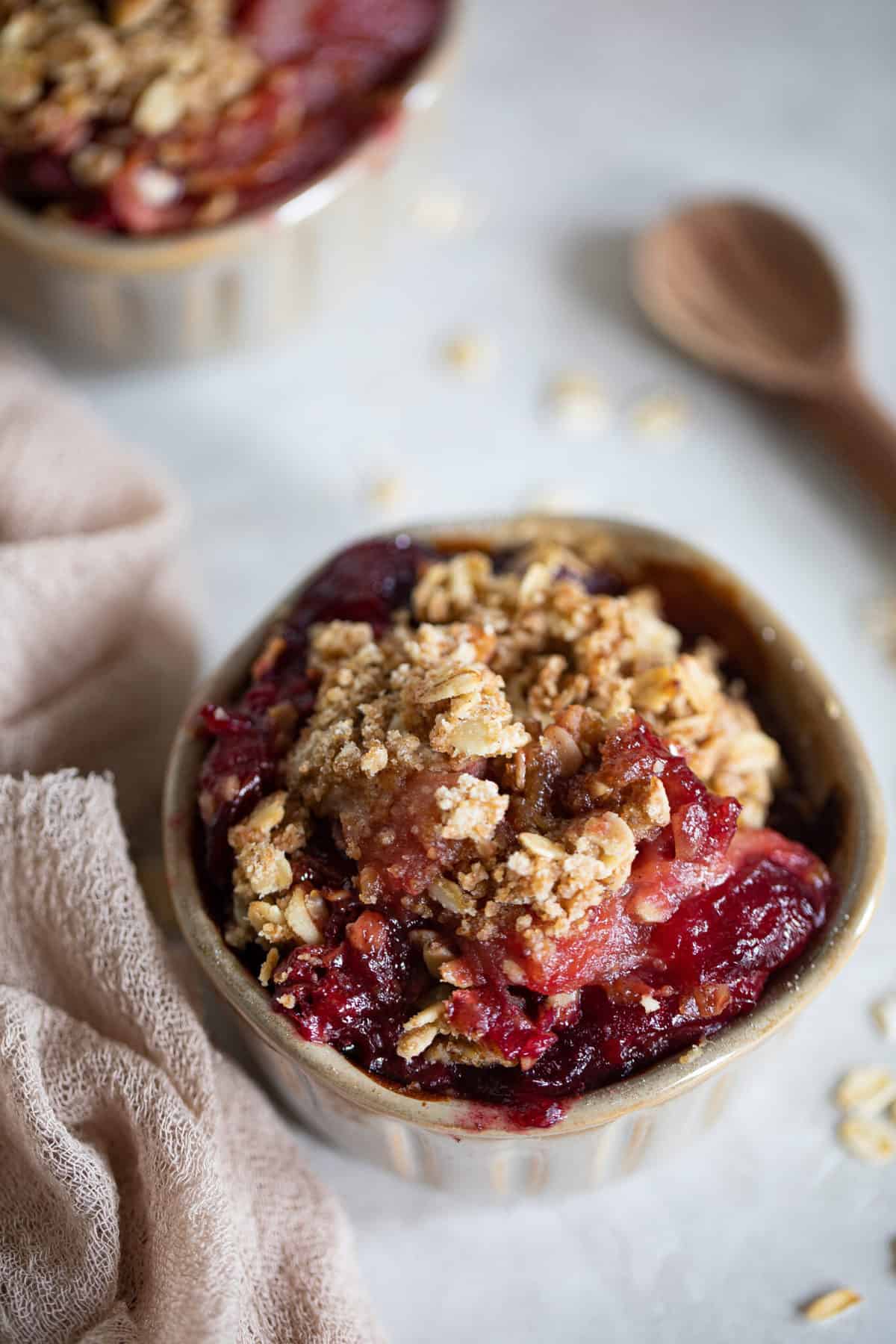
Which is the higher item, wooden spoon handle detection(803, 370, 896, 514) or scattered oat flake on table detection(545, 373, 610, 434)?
scattered oat flake on table detection(545, 373, 610, 434)

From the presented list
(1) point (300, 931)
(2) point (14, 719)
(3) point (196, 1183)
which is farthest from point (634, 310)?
(3) point (196, 1183)

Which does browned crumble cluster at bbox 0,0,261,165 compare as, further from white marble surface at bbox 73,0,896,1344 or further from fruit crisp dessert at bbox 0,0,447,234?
white marble surface at bbox 73,0,896,1344

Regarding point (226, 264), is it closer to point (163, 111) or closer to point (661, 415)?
point (163, 111)

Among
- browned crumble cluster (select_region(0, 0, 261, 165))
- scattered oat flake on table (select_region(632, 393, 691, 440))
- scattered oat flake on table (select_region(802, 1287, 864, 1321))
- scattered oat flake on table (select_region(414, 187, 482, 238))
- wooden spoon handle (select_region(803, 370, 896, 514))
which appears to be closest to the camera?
scattered oat flake on table (select_region(802, 1287, 864, 1321))

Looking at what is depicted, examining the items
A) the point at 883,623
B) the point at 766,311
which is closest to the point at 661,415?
the point at 766,311

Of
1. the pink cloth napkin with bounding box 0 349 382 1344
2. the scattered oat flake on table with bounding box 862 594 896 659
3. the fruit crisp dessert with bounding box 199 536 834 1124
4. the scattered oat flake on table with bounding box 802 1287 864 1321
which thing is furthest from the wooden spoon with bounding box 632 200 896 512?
the pink cloth napkin with bounding box 0 349 382 1344

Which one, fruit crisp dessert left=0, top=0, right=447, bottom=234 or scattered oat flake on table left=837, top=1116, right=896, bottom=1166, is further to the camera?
fruit crisp dessert left=0, top=0, right=447, bottom=234

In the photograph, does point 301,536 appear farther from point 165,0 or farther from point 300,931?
point 300,931

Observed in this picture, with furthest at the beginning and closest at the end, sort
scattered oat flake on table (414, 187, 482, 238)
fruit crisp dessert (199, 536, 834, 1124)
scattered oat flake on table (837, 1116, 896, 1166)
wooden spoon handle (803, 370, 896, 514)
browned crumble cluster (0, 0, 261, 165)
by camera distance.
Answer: scattered oat flake on table (414, 187, 482, 238), wooden spoon handle (803, 370, 896, 514), browned crumble cluster (0, 0, 261, 165), scattered oat flake on table (837, 1116, 896, 1166), fruit crisp dessert (199, 536, 834, 1124)

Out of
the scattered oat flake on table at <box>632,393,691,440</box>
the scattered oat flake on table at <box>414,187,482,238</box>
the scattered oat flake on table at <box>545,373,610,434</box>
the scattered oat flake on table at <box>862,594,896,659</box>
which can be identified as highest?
the scattered oat flake on table at <box>414,187,482,238</box>
